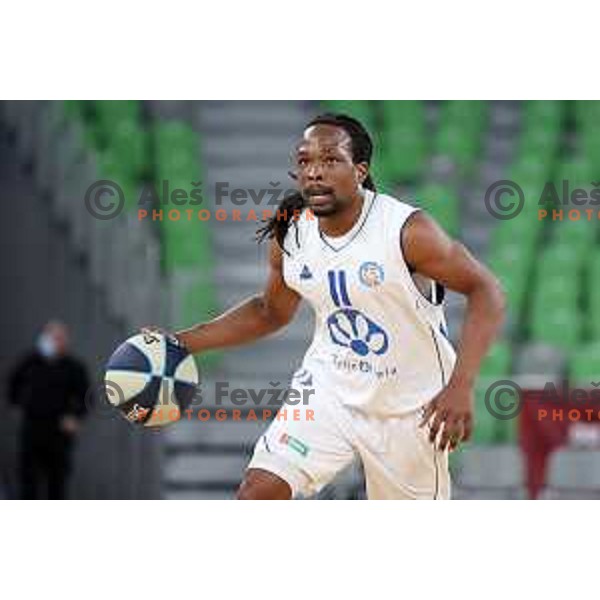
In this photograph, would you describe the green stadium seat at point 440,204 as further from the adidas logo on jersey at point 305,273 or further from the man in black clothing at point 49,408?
the adidas logo on jersey at point 305,273

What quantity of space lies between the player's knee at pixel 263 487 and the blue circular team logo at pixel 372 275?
778mm

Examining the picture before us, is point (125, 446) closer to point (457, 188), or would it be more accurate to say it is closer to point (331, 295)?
point (457, 188)

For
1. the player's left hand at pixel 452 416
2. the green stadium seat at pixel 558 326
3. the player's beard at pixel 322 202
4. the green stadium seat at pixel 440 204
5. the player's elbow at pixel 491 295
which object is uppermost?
the green stadium seat at pixel 440 204

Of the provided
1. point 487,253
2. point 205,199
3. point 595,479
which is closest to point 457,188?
point 487,253

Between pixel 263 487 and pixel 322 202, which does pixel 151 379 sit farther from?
pixel 322 202

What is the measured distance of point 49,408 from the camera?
1163cm

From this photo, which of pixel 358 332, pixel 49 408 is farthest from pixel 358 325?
pixel 49 408

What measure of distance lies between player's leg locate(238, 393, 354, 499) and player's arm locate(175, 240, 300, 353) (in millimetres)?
393

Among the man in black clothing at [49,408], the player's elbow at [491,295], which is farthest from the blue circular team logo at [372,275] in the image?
the man in black clothing at [49,408]

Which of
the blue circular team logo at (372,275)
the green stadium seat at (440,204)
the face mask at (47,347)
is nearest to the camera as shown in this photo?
the blue circular team logo at (372,275)

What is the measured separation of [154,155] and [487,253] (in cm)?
241

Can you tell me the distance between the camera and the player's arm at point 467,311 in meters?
6.22

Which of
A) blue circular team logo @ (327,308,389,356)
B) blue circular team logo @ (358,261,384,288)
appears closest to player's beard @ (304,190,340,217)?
blue circular team logo @ (358,261,384,288)

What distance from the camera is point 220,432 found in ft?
38.4
